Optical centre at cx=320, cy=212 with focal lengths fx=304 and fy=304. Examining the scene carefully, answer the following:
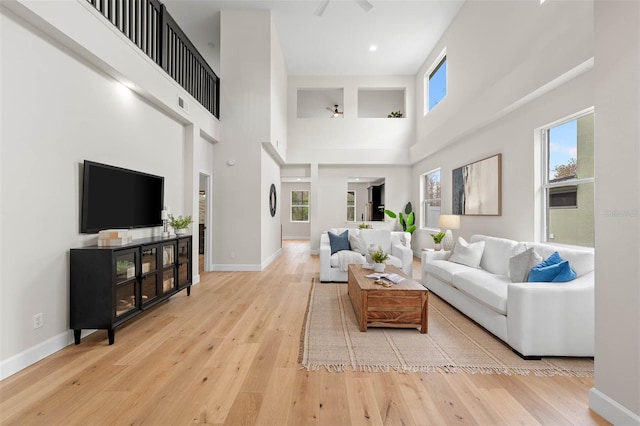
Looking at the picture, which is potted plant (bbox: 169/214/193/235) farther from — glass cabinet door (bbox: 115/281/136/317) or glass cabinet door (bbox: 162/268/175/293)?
glass cabinet door (bbox: 115/281/136/317)

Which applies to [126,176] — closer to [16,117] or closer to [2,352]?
[16,117]

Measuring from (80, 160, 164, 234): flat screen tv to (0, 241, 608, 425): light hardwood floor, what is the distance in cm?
110

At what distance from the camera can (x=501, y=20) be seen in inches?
173

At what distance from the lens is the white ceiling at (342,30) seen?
18.4 feet

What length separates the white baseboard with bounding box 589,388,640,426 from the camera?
157 cm

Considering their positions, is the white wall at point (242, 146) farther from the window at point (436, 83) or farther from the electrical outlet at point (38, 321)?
the window at point (436, 83)

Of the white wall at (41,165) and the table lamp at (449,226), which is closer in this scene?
the white wall at (41,165)

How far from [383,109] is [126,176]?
8.63 m

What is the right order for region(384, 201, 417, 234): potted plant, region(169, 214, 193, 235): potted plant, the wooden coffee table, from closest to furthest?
the wooden coffee table → region(169, 214, 193, 235): potted plant → region(384, 201, 417, 234): potted plant

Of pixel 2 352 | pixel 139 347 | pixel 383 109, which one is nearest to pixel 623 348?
pixel 139 347

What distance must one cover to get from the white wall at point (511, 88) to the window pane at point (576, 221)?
0.18m

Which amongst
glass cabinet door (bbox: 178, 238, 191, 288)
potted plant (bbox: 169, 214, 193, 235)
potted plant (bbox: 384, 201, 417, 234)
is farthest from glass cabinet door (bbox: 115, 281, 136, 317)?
potted plant (bbox: 384, 201, 417, 234)

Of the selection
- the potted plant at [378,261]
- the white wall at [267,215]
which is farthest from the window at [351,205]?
the potted plant at [378,261]

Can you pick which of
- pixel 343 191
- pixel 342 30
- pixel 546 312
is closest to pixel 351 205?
pixel 343 191
